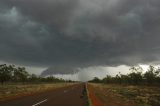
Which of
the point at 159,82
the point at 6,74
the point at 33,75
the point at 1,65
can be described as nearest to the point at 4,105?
the point at 6,74

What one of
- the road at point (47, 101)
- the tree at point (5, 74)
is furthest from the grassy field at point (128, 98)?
the tree at point (5, 74)

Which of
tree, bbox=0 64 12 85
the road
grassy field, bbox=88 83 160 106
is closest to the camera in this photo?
the road

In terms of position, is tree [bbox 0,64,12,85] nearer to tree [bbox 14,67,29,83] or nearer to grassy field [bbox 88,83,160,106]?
tree [bbox 14,67,29,83]

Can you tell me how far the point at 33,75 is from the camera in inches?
6555

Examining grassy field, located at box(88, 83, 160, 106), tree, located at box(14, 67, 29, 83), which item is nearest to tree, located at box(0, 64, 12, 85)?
tree, located at box(14, 67, 29, 83)

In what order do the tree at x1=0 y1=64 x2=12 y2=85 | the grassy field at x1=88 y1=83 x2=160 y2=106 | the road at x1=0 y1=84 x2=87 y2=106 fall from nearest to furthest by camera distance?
the road at x1=0 y1=84 x2=87 y2=106
the grassy field at x1=88 y1=83 x2=160 y2=106
the tree at x1=0 y1=64 x2=12 y2=85

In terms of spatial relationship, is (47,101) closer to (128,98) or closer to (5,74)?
(128,98)

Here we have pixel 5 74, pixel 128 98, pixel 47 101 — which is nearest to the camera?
pixel 47 101

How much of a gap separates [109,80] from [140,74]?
230 ft

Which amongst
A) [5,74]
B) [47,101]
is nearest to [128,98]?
[47,101]

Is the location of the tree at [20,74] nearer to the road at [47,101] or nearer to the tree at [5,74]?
the tree at [5,74]

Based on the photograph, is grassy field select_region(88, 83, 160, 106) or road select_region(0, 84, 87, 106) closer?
road select_region(0, 84, 87, 106)

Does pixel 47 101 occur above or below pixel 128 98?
above

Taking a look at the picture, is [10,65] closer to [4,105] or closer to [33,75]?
[33,75]
